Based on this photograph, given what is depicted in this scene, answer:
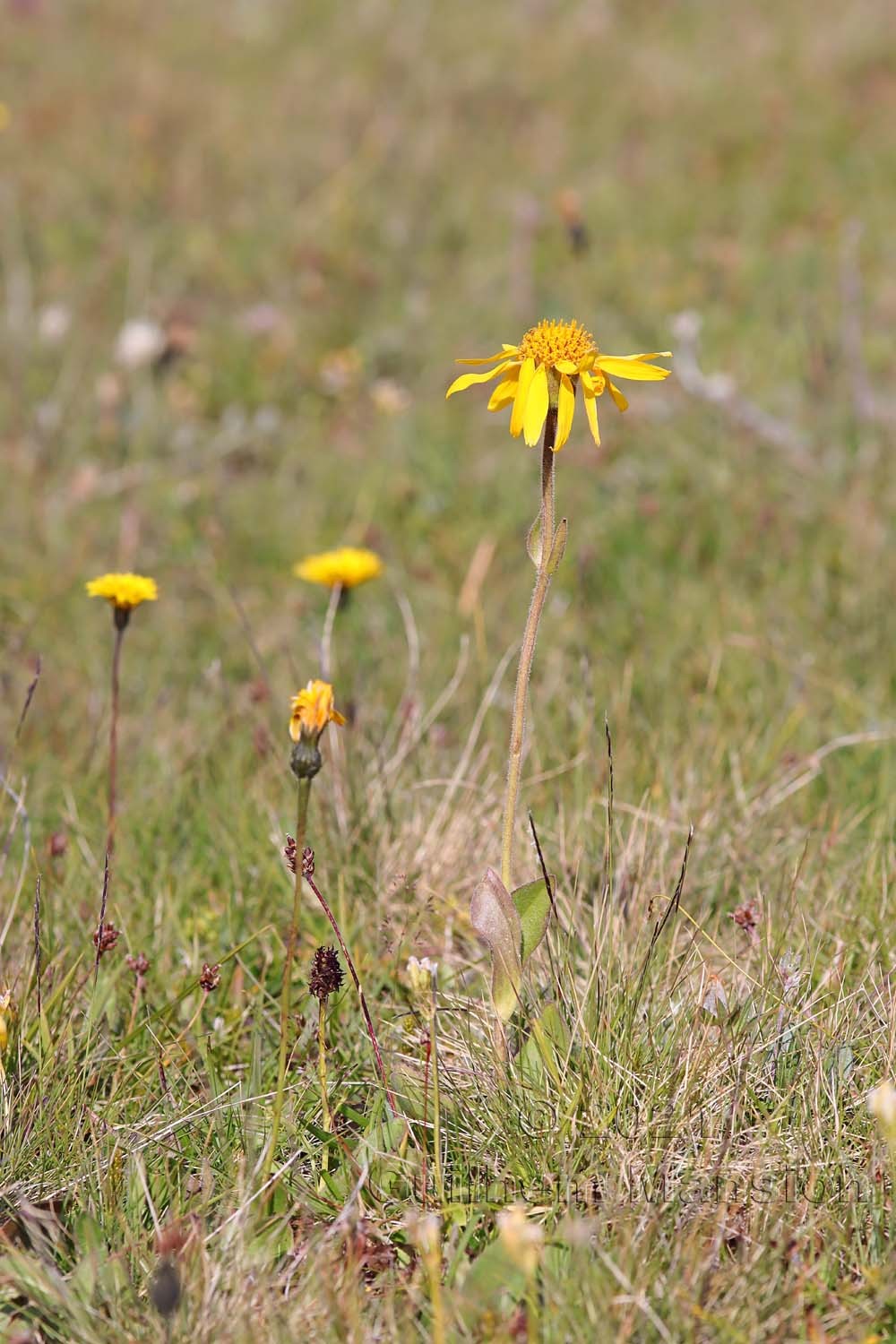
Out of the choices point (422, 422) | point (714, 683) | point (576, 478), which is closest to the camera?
point (714, 683)

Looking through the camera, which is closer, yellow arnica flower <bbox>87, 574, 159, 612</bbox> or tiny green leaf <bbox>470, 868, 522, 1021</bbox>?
tiny green leaf <bbox>470, 868, 522, 1021</bbox>

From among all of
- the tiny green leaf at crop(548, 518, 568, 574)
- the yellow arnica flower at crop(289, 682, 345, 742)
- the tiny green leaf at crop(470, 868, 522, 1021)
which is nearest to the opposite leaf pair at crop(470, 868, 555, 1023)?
the tiny green leaf at crop(470, 868, 522, 1021)

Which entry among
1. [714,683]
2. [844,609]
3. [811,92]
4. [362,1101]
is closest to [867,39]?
→ [811,92]

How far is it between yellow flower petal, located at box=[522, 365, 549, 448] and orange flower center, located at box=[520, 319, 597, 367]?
0.02 meters

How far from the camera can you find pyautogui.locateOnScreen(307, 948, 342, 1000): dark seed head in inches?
65.2

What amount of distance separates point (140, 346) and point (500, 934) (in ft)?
11.5

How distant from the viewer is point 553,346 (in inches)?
63.3

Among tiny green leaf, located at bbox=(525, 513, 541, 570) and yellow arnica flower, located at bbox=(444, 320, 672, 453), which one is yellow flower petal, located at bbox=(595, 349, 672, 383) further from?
tiny green leaf, located at bbox=(525, 513, 541, 570)

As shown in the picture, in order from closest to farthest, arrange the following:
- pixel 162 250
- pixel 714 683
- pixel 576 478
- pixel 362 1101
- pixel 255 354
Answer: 1. pixel 362 1101
2. pixel 714 683
3. pixel 576 478
4. pixel 255 354
5. pixel 162 250

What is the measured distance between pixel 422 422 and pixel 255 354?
921 millimetres

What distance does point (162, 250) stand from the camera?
5566mm

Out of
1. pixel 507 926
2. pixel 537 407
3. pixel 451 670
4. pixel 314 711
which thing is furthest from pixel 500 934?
pixel 451 670

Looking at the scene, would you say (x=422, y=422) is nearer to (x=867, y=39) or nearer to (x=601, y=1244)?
(x=601, y=1244)

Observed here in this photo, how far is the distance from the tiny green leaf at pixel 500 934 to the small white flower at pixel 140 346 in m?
3.38
